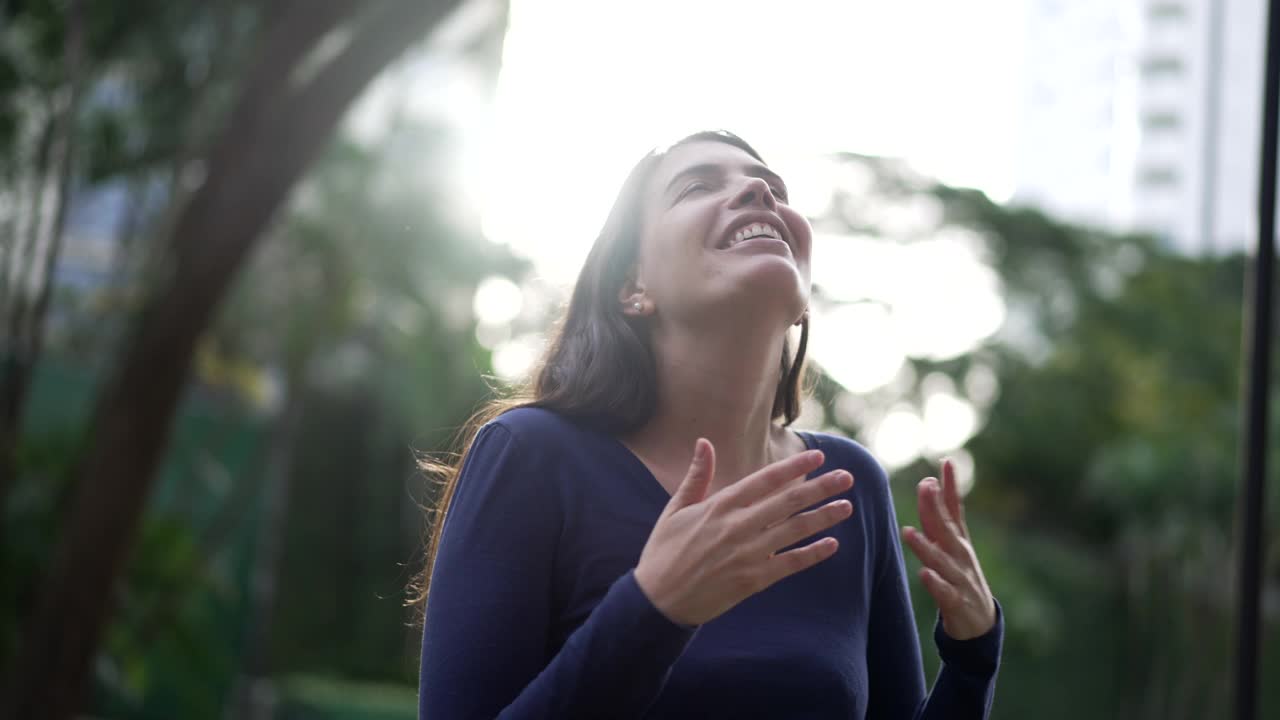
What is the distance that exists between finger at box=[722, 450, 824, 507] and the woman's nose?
35cm

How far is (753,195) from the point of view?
4.12ft

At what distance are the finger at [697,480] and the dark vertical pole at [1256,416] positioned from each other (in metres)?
0.94

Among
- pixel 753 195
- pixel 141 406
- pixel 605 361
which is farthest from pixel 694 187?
pixel 141 406

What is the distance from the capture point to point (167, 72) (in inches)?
354

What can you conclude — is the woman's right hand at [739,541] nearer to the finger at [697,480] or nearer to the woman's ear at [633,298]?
the finger at [697,480]

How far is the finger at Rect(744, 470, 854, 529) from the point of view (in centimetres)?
98

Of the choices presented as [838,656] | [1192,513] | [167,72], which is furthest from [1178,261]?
[838,656]

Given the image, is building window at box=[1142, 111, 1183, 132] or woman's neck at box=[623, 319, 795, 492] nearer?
woman's neck at box=[623, 319, 795, 492]

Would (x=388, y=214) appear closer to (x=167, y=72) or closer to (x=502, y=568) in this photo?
(x=167, y=72)

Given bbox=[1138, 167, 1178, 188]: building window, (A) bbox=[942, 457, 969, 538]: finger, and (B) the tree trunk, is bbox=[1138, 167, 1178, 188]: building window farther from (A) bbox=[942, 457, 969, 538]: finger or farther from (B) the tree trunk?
(B) the tree trunk

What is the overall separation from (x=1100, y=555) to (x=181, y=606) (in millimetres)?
9917

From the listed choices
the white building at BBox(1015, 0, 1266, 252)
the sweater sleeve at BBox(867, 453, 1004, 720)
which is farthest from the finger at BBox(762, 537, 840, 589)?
the white building at BBox(1015, 0, 1266, 252)

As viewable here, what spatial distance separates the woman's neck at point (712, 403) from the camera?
1229 mm

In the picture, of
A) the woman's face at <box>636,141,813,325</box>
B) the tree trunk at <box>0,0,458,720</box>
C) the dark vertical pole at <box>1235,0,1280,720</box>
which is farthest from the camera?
the tree trunk at <box>0,0,458,720</box>
